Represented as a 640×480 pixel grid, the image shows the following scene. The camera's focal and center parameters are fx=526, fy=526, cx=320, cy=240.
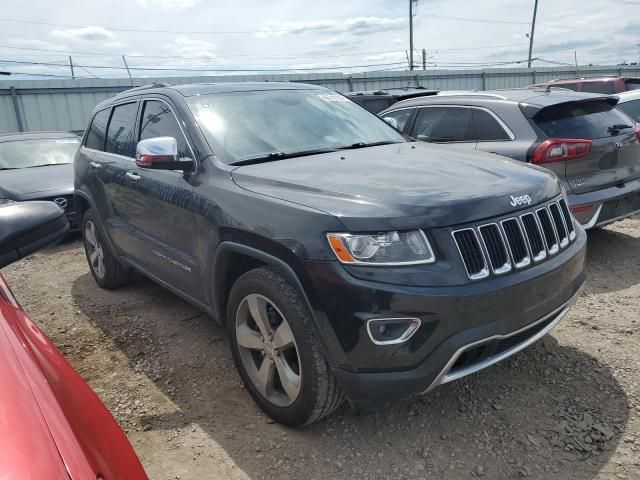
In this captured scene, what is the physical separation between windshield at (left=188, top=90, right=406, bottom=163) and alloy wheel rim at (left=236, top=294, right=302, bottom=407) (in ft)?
3.00

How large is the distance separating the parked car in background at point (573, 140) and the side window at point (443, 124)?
0.01 metres

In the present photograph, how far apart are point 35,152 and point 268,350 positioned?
7.50m

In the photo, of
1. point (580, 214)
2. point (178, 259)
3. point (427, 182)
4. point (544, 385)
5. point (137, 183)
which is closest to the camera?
point (427, 182)

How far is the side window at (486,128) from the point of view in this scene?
5083 mm

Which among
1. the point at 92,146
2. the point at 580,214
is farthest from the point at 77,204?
the point at 580,214

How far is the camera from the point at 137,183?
12.5ft

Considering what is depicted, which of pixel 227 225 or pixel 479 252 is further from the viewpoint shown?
pixel 227 225

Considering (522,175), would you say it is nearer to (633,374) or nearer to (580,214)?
(633,374)

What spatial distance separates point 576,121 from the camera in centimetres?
484

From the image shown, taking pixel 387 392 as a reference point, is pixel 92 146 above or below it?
above

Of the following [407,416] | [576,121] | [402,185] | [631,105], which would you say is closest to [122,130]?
[402,185]

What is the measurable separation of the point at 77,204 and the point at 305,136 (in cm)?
297

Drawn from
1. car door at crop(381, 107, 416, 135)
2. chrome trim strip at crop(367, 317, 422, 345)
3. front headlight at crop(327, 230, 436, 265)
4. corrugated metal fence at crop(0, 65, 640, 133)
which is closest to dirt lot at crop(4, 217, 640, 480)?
chrome trim strip at crop(367, 317, 422, 345)

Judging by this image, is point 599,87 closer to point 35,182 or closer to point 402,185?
point 402,185
